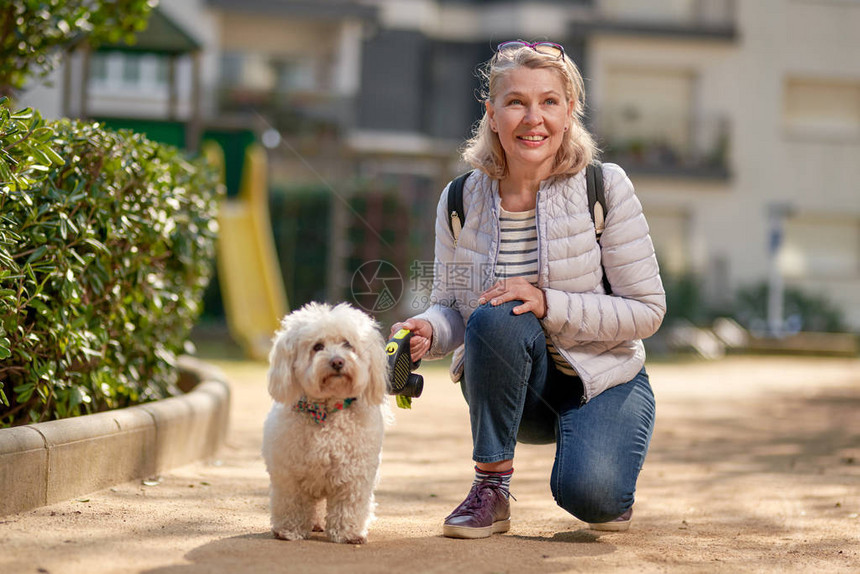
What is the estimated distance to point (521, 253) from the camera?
387 centimetres

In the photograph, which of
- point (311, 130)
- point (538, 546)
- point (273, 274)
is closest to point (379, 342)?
point (538, 546)

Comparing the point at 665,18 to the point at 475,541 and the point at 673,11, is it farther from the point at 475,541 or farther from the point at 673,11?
the point at 475,541

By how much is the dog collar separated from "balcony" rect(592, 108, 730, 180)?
1923 cm

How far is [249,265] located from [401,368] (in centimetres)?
1002

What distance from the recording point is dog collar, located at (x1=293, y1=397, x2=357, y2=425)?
11.5ft

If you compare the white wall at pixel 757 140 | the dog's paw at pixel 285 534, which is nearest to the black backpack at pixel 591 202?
the dog's paw at pixel 285 534

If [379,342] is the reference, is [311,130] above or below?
above

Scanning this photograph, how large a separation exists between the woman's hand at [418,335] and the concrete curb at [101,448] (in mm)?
1268

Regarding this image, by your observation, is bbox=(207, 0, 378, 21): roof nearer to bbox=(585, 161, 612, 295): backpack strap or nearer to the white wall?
the white wall

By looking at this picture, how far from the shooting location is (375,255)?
16.4m

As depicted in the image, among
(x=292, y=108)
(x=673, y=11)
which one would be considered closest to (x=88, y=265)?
(x=292, y=108)

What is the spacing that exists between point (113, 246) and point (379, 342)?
1.60 metres

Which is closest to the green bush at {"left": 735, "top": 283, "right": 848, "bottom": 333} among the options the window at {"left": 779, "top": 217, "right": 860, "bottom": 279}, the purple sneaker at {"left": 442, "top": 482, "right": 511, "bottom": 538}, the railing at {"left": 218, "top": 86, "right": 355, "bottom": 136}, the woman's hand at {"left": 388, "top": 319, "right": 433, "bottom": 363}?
the window at {"left": 779, "top": 217, "right": 860, "bottom": 279}

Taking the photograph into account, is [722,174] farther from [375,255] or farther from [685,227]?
[375,255]
